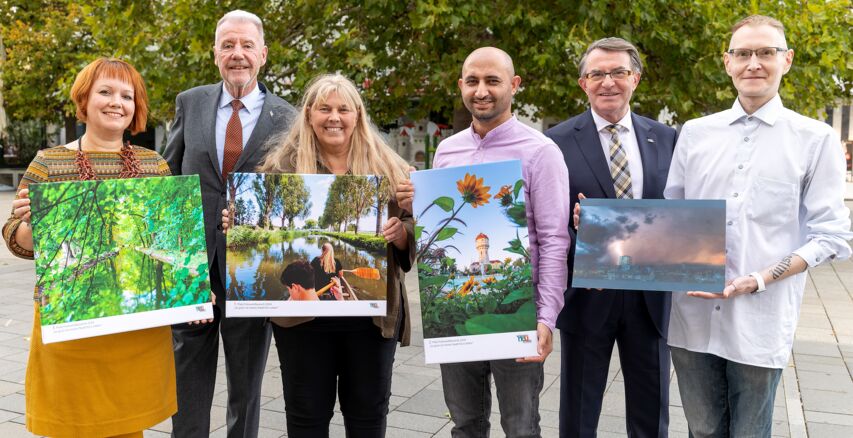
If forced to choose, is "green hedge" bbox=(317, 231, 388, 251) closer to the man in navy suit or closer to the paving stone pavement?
the man in navy suit

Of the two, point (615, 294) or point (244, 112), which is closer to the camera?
point (615, 294)

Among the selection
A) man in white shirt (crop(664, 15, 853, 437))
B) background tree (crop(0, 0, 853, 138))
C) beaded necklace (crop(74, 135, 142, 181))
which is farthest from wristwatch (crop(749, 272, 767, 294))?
background tree (crop(0, 0, 853, 138))

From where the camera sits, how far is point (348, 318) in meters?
3.07

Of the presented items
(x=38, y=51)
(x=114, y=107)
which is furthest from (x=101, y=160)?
(x=38, y=51)

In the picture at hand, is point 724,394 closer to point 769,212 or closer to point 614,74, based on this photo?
point 769,212

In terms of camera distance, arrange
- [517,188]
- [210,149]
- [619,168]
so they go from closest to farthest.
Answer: [517,188]
[619,168]
[210,149]

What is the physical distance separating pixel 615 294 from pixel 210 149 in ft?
6.61

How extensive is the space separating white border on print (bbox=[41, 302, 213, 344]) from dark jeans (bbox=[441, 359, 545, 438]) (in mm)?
1091

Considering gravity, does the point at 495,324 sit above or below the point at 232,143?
below

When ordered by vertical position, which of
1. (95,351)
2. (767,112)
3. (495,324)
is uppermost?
(767,112)

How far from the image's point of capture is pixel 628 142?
333 cm

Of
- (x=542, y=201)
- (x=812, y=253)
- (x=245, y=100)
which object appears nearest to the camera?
(x=812, y=253)

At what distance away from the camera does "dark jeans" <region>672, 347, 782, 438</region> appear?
286 cm

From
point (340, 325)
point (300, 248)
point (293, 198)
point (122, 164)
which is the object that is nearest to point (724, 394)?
point (340, 325)
